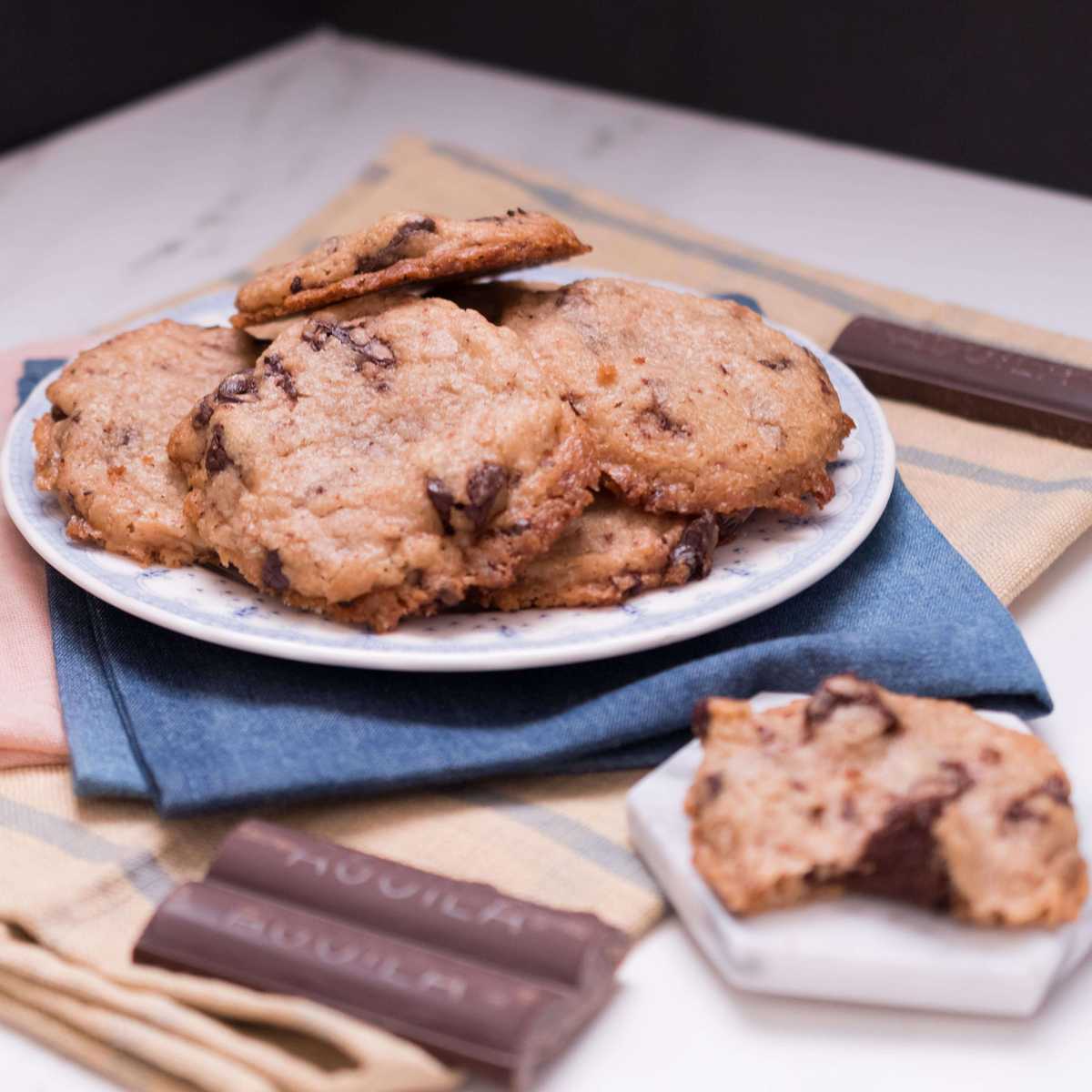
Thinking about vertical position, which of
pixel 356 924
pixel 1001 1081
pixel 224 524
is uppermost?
pixel 224 524

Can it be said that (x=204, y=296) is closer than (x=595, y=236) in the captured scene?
Yes

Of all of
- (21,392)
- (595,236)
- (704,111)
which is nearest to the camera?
(21,392)

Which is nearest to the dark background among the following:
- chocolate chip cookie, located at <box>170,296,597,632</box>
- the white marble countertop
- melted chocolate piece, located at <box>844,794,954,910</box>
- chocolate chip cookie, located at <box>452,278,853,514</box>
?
the white marble countertop

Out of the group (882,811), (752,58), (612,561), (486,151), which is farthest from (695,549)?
(752,58)

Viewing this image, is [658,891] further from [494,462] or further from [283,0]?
[283,0]

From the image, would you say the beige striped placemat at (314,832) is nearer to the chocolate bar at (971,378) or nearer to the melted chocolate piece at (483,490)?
the chocolate bar at (971,378)

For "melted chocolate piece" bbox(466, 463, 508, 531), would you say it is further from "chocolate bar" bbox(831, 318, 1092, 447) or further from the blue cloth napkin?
"chocolate bar" bbox(831, 318, 1092, 447)

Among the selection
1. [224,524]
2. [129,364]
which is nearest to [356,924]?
[224,524]

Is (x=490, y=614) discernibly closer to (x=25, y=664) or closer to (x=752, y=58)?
(x=25, y=664)
